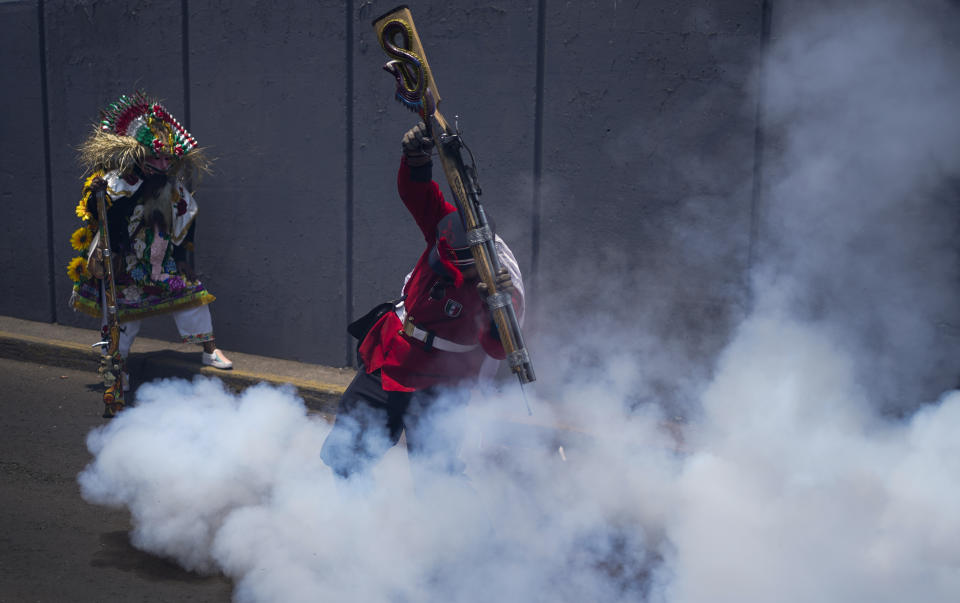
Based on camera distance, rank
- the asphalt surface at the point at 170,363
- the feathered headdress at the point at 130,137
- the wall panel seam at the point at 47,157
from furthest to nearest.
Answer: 1. the wall panel seam at the point at 47,157
2. the asphalt surface at the point at 170,363
3. the feathered headdress at the point at 130,137

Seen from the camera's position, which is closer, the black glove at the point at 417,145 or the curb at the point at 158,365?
the black glove at the point at 417,145

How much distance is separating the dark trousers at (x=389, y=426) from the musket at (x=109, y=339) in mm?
2262

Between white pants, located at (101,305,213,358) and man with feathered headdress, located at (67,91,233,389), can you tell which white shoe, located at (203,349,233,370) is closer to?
man with feathered headdress, located at (67,91,233,389)

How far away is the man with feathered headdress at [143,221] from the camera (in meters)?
5.48

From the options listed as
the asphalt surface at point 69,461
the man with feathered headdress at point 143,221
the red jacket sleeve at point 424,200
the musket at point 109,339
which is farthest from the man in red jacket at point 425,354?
the man with feathered headdress at point 143,221

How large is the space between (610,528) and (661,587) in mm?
546

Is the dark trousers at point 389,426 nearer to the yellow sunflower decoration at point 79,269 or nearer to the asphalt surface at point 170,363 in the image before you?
the asphalt surface at point 170,363

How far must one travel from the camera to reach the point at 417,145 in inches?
117

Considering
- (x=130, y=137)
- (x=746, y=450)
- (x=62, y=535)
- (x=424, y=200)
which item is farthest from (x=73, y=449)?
(x=746, y=450)

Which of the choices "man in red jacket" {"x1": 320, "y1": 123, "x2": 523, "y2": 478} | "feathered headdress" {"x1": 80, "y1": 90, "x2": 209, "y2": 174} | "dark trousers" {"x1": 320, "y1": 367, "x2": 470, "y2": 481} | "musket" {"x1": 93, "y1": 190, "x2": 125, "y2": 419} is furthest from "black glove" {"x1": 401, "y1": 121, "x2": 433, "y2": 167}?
"feathered headdress" {"x1": 80, "y1": 90, "x2": 209, "y2": 174}

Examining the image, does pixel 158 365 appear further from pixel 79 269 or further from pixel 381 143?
pixel 381 143

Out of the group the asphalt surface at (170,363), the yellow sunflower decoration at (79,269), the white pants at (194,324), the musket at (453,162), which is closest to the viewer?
the musket at (453,162)

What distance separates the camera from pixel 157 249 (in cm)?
586

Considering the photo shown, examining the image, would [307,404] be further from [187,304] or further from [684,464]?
[684,464]
